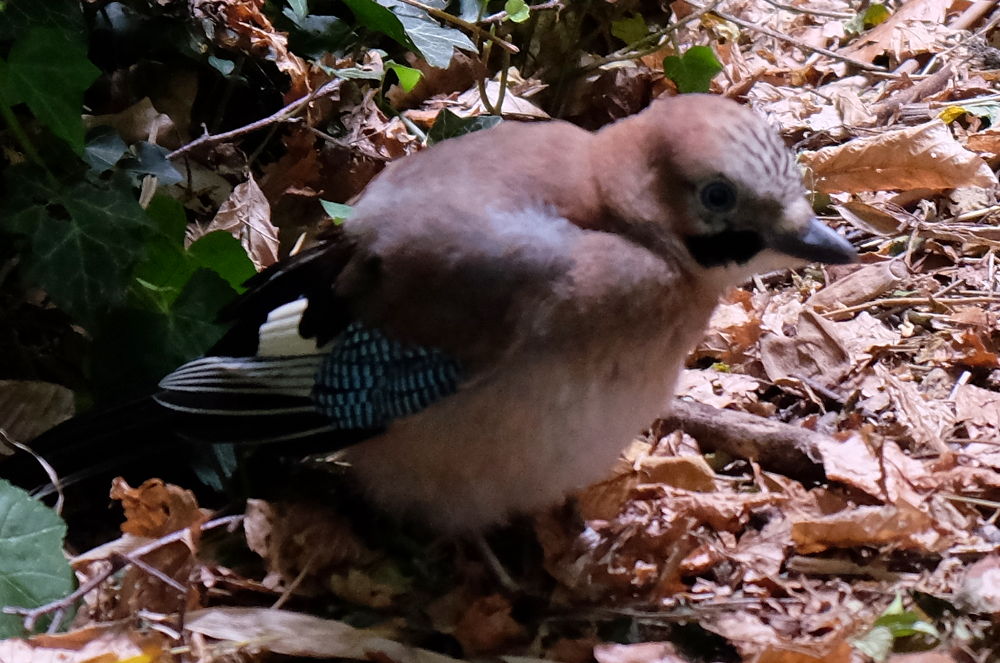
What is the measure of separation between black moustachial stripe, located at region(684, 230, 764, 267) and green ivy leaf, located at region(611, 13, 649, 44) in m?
1.41

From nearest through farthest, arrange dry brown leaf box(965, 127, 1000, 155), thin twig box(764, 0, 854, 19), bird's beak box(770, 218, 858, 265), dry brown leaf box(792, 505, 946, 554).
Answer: bird's beak box(770, 218, 858, 265) → dry brown leaf box(792, 505, 946, 554) → dry brown leaf box(965, 127, 1000, 155) → thin twig box(764, 0, 854, 19)

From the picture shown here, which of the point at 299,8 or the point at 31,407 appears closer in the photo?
the point at 31,407

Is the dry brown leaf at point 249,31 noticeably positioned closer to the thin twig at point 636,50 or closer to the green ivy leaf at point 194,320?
the green ivy leaf at point 194,320

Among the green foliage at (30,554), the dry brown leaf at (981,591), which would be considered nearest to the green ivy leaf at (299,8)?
the green foliage at (30,554)

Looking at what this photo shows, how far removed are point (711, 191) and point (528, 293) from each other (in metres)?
0.26

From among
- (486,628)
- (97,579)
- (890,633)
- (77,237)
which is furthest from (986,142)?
(97,579)

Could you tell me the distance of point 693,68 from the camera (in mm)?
2346

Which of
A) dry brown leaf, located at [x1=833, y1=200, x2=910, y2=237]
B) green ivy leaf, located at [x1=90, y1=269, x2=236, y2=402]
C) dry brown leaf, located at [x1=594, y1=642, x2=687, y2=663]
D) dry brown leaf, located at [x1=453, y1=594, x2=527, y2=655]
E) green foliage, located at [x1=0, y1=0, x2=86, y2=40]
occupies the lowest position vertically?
dry brown leaf, located at [x1=453, y1=594, x2=527, y2=655]

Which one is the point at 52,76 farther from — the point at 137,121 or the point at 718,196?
the point at 718,196

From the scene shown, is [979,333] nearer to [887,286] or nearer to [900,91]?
[887,286]

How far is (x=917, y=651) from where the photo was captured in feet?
4.09

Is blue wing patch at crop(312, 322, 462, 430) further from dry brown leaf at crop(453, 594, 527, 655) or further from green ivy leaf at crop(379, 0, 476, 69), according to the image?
green ivy leaf at crop(379, 0, 476, 69)

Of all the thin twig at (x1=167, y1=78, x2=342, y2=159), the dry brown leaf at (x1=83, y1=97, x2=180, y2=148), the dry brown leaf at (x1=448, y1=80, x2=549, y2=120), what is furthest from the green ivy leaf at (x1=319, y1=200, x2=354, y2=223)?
the dry brown leaf at (x1=448, y1=80, x2=549, y2=120)

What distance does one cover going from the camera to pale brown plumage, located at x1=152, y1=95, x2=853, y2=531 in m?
1.20
